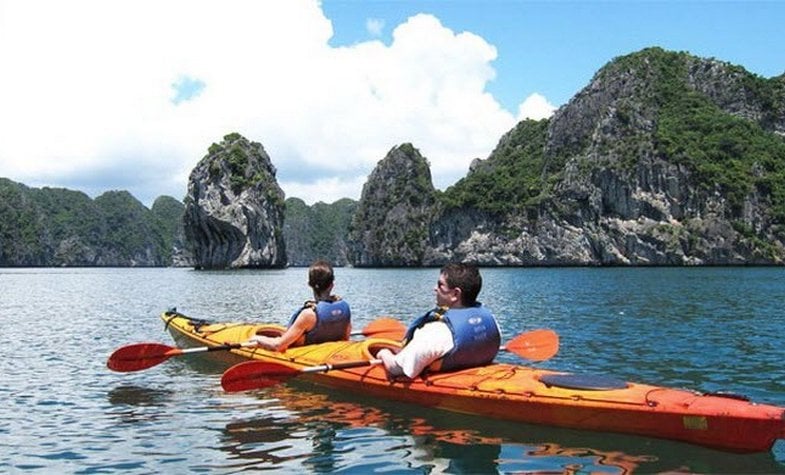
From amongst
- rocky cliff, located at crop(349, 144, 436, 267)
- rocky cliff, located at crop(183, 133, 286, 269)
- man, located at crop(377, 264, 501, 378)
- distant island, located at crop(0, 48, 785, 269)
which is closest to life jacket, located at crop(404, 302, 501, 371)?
man, located at crop(377, 264, 501, 378)

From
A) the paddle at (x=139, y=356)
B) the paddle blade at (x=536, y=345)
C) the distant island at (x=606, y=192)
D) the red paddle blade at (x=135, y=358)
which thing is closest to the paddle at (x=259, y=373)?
the paddle at (x=139, y=356)

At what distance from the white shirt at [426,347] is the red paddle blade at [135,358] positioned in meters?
5.16

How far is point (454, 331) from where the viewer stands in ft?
30.9

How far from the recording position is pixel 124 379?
13.6 m

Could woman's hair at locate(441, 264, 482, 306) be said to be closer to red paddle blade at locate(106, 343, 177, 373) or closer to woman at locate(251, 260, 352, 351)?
woman at locate(251, 260, 352, 351)

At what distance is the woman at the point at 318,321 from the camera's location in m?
12.0

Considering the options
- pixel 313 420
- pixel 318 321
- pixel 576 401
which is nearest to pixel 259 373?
pixel 313 420

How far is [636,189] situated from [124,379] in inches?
4654

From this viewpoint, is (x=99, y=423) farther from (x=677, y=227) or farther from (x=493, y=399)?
(x=677, y=227)

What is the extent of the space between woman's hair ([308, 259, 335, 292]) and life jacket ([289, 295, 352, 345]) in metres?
0.38

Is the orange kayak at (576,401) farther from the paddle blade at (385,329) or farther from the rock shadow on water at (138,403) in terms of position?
the paddle blade at (385,329)

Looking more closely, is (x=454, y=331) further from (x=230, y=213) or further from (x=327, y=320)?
(x=230, y=213)

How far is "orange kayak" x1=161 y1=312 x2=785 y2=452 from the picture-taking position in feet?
24.3

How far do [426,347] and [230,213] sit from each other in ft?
378
